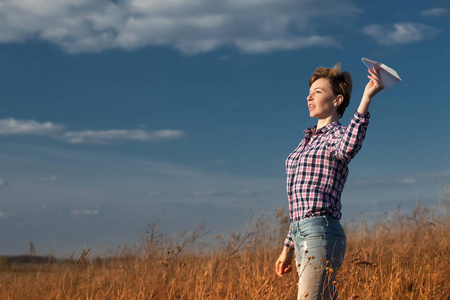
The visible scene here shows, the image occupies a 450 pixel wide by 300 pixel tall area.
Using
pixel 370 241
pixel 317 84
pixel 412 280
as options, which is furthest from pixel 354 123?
pixel 370 241

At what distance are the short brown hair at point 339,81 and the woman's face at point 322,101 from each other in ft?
0.14

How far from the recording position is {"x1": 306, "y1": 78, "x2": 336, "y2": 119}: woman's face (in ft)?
10.0

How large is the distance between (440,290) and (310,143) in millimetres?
3133

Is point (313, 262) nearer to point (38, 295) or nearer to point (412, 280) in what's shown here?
point (412, 280)

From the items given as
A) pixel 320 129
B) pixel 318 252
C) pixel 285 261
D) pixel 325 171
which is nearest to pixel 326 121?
pixel 320 129

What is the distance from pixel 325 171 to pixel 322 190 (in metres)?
0.12

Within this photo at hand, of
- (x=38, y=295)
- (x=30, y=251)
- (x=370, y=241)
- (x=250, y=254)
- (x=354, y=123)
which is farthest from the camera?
(x=370, y=241)

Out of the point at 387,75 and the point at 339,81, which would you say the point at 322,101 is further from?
the point at 387,75

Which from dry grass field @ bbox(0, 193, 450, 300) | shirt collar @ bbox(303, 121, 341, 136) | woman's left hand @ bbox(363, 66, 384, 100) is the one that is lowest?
dry grass field @ bbox(0, 193, 450, 300)

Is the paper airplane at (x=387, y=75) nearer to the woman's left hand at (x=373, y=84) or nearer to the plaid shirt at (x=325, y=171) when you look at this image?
the woman's left hand at (x=373, y=84)

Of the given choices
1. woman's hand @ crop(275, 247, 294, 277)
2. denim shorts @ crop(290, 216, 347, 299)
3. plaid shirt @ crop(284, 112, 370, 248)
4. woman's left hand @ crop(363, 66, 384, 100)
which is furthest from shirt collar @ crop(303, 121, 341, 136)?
woman's hand @ crop(275, 247, 294, 277)

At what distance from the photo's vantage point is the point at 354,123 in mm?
2580

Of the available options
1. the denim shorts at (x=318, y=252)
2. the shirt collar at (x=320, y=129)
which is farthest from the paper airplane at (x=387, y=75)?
the denim shorts at (x=318, y=252)

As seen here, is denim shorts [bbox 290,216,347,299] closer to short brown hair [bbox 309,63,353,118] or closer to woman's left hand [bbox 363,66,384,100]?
woman's left hand [bbox 363,66,384,100]
